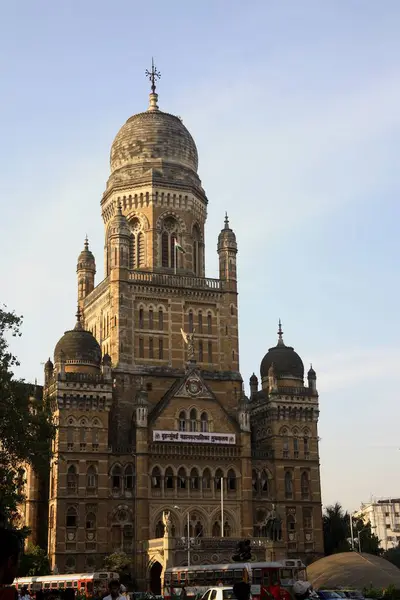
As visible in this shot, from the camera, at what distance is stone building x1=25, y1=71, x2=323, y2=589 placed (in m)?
68.4

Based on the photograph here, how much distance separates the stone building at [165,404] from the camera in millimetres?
68438

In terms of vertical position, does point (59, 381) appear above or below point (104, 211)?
below

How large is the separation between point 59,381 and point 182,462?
11.5 m

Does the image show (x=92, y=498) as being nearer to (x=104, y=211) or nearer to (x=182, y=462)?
(x=182, y=462)

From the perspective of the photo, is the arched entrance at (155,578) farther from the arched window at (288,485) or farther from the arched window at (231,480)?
the arched window at (288,485)

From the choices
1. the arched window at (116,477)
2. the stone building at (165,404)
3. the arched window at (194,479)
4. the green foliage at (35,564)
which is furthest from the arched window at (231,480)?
the green foliage at (35,564)

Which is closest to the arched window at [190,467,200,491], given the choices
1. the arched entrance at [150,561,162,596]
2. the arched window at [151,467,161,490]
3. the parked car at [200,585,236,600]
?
the arched window at [151,467,161,490]

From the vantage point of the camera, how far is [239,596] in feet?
41.9

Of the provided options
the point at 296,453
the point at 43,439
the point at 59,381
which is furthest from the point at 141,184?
the point at 43,439

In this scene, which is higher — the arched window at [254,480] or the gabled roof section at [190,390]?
the gabled roof section at [190,390]

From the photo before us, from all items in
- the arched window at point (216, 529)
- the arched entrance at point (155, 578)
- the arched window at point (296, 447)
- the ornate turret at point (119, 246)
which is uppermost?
the ornate turret at point (119, 246)

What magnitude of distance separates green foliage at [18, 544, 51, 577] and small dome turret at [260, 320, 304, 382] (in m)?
25.2

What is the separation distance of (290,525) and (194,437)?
443 inches

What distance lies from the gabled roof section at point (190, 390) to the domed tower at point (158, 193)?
33.4 ft
